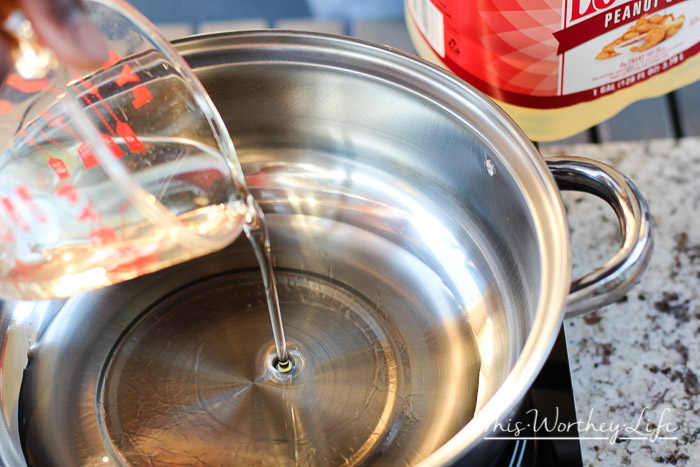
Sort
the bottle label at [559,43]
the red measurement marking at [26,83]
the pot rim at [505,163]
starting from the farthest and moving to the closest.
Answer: the bottle label at [559,43] → the red measurement marking at [26,83] → the pot rim at [505,163]

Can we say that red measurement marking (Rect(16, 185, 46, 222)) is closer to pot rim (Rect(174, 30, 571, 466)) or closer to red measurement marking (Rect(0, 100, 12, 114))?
red measurement marking (Rect(0, 100, 12, 114))

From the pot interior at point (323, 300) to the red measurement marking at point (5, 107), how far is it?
18 cm

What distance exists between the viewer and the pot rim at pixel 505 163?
48 cm

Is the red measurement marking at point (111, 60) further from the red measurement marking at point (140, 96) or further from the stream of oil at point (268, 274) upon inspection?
the stream of oil at point (268, 274)

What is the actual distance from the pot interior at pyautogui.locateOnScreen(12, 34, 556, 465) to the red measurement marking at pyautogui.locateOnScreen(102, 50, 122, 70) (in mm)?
90

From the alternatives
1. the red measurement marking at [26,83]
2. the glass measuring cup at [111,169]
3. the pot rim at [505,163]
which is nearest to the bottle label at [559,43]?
the pot rim at [505,163]

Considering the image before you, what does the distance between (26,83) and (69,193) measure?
0.28ft

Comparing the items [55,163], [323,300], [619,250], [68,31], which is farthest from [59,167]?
[619,250]

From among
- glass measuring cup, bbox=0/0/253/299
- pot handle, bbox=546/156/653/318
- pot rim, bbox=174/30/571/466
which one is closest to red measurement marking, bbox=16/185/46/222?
glass measuring cup, bbox=0/0/253/299

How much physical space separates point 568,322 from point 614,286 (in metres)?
0.17

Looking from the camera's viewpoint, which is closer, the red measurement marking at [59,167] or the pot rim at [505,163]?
the pot rim at [505,163]

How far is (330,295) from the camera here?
746 millimetres

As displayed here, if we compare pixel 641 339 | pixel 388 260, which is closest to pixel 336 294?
pixel 388 260

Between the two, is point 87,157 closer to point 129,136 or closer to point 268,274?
point 129,136
